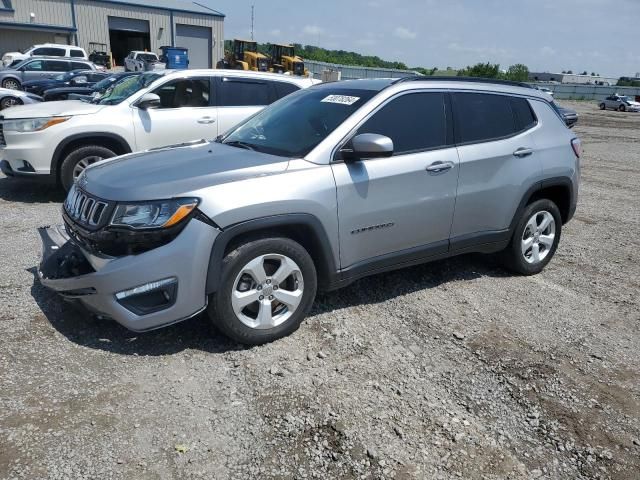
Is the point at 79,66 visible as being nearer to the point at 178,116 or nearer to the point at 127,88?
the point at 127,88

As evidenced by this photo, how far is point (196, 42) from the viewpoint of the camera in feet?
158

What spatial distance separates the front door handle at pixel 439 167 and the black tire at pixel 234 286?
4.22 feet

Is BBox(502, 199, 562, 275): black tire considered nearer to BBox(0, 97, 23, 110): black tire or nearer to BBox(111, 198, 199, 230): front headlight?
BBox(111, 198, 199, 230): front headlight

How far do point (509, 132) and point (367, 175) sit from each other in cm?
176

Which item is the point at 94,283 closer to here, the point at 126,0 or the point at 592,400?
the point at 592,400

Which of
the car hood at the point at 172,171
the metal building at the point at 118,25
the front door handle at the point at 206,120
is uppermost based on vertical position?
the metal building at the point at 118,25

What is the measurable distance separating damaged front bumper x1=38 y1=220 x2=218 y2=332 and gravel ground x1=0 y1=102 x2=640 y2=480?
0.35 metres

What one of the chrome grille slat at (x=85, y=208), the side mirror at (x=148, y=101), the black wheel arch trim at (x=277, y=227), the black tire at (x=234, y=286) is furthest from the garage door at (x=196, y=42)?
the black tire at (x=234, y=286)

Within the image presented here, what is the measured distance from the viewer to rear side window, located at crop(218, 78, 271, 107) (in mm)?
7961

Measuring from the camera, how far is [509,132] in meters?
4.85

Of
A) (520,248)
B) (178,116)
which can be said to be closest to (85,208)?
(520,248)

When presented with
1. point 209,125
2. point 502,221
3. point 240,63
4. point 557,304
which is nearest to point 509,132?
point 502,221

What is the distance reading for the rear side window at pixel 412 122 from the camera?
4.08 m

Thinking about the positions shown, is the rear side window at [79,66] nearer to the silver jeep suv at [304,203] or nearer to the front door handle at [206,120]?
the front door handle at [206,120]
